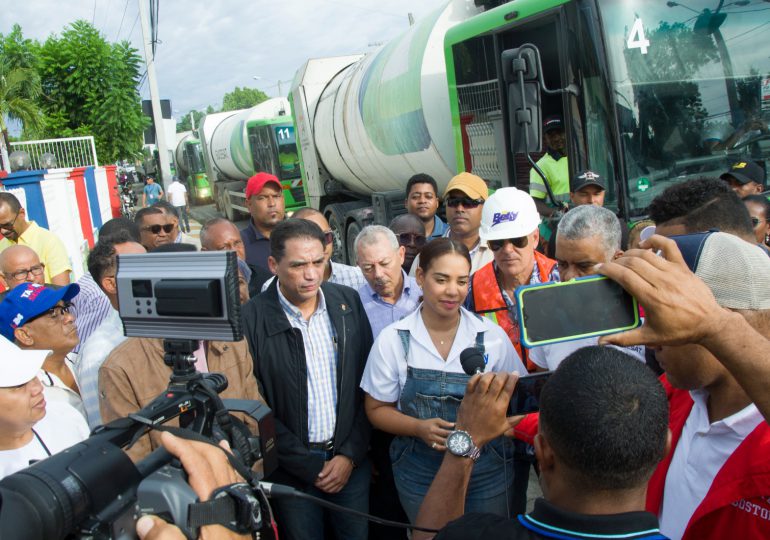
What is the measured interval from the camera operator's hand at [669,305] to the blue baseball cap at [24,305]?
2.75 m

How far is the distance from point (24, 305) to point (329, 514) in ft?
5.92

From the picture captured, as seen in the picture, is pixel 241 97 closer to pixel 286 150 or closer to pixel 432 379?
pixel 286 150

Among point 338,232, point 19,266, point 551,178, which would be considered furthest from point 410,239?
point 338,232

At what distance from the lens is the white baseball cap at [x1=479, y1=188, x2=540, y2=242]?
323cm

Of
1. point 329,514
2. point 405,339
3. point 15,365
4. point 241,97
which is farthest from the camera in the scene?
point 241,97

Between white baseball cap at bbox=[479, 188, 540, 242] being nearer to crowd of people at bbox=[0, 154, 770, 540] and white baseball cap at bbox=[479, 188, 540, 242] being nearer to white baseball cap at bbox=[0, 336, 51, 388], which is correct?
crowd of people at bbox=[0, 154, 770, 540]

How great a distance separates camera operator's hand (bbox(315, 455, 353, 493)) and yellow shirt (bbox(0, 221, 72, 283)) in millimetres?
3943

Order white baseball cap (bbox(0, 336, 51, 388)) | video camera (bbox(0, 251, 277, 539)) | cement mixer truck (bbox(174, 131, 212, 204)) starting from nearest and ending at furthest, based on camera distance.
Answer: video camera (bbox(0, 251, 277, 539)) < white baseball cap (bbox(0, 336, 51, 388)) < cement mixer truck (bbox(174, 131, 212, 204))

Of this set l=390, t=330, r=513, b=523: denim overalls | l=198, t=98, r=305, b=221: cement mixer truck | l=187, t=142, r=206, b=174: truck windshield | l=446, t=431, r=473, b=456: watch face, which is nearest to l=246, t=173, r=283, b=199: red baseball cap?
l=390, t=330, r=513, b=523: denim overalls

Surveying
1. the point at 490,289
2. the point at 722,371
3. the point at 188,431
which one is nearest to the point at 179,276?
the point at 188,431

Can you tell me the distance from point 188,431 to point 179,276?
0.40 m

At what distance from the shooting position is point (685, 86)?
14.4ft

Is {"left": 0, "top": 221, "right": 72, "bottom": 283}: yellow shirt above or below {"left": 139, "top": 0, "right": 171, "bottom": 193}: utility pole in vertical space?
below

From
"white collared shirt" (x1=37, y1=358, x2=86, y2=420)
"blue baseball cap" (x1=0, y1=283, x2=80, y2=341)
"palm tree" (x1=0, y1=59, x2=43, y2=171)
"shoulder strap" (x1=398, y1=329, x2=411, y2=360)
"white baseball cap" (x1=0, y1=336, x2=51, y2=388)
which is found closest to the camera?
"white baseball cap" (x1=0, y1=336, x2=51, y2=388)
